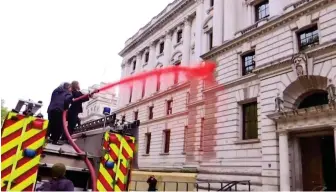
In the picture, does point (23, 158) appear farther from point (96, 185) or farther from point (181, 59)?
point (181, 59)

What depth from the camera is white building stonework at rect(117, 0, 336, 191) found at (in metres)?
13.2

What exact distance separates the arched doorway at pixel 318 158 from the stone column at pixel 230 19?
763 cm

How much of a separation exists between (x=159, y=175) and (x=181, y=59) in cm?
1474

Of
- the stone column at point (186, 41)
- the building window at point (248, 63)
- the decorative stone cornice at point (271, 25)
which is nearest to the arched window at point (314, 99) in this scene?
the building window at point (248, 63)

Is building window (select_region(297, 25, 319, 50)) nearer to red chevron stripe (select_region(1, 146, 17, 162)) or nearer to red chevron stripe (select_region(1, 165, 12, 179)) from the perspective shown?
red chevron stripe (select_region(1, 146, 17, 162))

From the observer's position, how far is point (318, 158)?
13.5m

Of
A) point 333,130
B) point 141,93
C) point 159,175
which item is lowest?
point 159,175

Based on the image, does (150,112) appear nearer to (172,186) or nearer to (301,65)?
(172,186)

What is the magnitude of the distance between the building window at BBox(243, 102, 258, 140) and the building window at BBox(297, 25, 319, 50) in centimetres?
413

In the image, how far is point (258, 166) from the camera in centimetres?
1469

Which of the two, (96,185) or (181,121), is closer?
(96,185)

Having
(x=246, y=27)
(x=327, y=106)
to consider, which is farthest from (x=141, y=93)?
(x=327, y=106)

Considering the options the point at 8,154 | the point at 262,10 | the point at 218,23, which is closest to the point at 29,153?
the point at 8,154

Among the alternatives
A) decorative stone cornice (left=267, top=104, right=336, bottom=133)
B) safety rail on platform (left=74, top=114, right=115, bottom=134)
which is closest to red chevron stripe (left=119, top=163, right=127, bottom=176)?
safety rail on platform (left=74, top=114, right=115, bottom=134)
